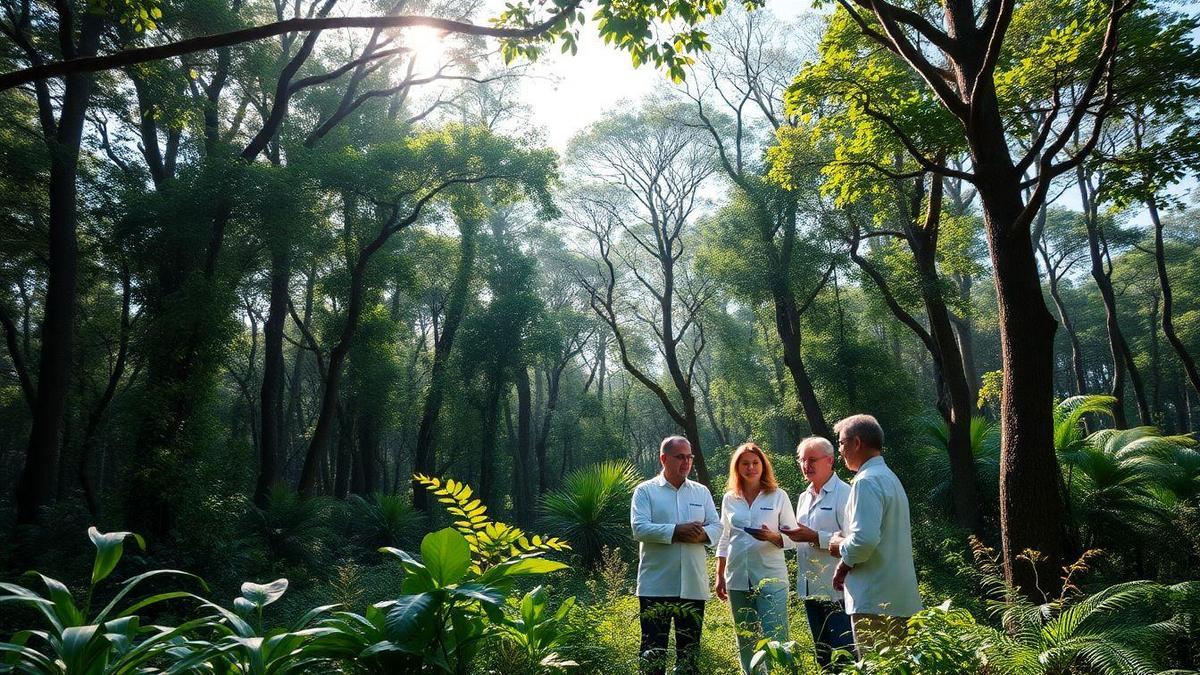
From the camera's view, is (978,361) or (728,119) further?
(978,361)

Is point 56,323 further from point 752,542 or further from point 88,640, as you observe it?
point 752,542

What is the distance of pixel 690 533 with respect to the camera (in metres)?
3.84

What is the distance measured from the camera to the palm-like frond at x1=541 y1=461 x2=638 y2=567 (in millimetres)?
11688

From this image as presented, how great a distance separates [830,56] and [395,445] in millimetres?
41448

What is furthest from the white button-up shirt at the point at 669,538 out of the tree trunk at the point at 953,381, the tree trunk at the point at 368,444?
the tree trunk at the point at 368,444

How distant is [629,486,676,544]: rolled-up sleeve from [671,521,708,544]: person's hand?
4 centimetres

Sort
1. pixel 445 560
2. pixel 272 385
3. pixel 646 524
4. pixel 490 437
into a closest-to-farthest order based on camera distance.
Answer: pixel 445 560 → pixel 646 524 → pixel 272 385 → pixel 490 437

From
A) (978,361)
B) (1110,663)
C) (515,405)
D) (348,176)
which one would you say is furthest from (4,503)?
(978,361)

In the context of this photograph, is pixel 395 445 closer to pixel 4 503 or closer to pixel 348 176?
pixel 4 503

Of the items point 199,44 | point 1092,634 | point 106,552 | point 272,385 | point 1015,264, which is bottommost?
point 1092,634

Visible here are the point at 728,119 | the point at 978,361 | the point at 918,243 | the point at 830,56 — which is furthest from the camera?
the point at 978,361

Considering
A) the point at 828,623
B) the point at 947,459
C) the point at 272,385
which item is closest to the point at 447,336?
the point at 272,385

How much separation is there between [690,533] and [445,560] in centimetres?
200

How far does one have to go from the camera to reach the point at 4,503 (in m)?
19.8
